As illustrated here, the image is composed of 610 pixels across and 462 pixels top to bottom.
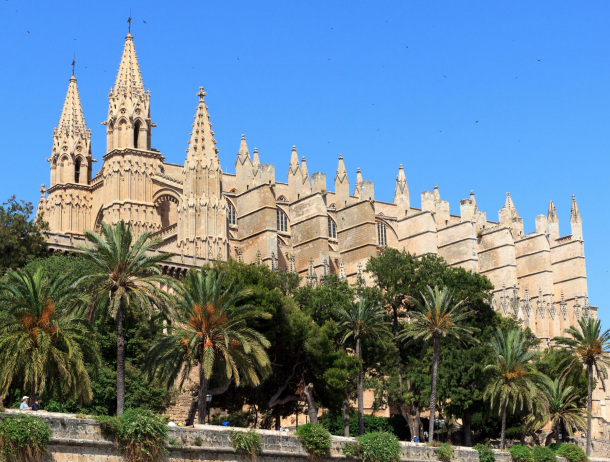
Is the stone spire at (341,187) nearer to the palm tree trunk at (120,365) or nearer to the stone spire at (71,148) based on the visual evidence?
the stone spire at (71,148)

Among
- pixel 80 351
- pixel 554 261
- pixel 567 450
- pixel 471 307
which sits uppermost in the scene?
pixel 554 261

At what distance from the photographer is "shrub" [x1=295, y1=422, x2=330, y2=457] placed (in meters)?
33.8

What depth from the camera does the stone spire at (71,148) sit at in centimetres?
7612

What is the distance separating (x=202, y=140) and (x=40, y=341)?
110 ft

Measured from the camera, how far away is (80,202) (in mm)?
75438

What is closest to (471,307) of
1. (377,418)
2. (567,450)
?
(377,418)

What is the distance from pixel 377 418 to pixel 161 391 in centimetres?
1640

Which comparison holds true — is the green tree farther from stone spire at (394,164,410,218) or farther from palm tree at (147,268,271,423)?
stone spire at (394,164,410,218)

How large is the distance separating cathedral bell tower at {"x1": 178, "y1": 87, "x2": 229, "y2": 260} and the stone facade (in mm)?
57

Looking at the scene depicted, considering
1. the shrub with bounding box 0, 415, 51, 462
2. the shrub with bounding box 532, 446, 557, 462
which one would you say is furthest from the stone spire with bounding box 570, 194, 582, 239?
the shrub with bounding box 0, 415, 51, 462

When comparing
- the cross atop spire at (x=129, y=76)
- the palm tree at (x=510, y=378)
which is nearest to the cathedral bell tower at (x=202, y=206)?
the cross atop spire at (x=129, y=76)

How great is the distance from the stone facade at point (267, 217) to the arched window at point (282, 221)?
0.25 feet

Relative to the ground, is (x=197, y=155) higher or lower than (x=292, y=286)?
higher

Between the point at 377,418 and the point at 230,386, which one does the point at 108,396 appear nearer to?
the point at 230,386
